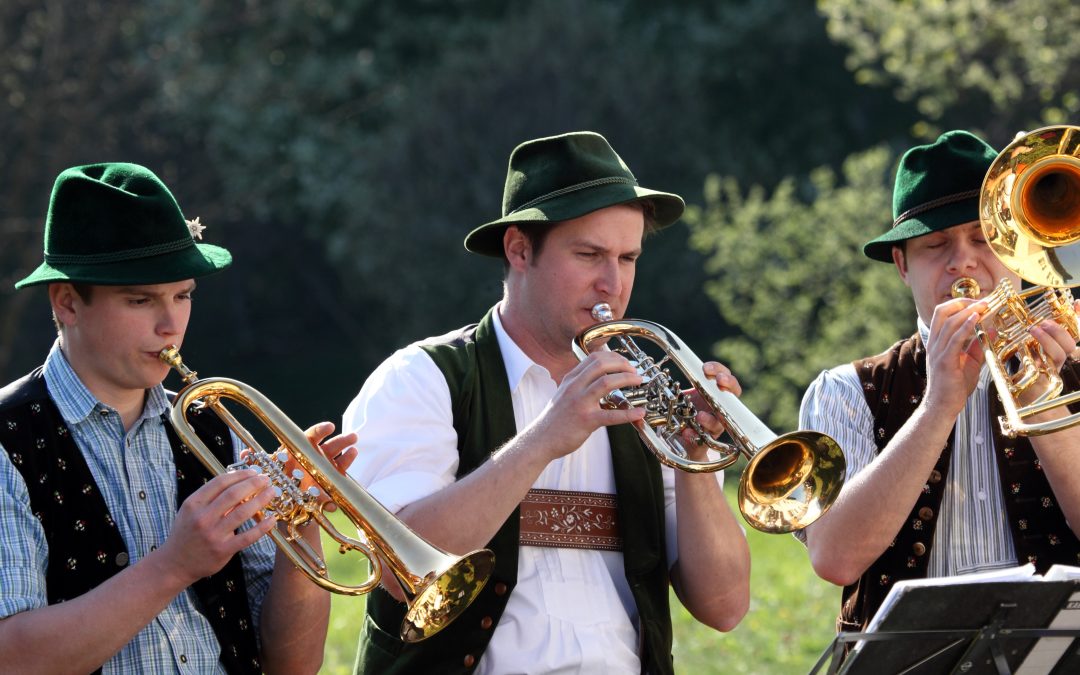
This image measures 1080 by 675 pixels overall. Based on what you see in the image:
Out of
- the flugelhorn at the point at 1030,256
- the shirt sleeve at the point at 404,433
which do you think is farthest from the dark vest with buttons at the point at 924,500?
the shirt sleeve at the point at 404,433

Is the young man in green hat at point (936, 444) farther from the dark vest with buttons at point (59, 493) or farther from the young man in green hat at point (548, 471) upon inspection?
the dark vest with buttons at point (59, 493)

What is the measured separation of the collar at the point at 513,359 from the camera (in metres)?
4.04

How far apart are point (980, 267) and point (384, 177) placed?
1576 centimetres

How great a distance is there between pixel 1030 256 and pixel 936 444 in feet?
1.74

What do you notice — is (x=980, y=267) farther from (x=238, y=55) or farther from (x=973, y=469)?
(x=238, y=55)

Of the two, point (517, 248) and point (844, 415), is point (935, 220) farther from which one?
point (517, 248)

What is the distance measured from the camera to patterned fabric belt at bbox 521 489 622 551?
390 centimetres

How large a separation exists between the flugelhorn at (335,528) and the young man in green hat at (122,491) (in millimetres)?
67

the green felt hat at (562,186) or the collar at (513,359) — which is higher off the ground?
the green felt hat at (562,186)

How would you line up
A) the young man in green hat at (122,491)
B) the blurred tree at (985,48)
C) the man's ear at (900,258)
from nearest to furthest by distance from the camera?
1. the young man in green hat at (122,491)
2. the man's ear at (900,258)
3. the blurred tree at (985,48)

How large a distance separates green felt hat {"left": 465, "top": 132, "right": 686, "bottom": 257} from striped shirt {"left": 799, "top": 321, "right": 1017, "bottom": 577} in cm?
71

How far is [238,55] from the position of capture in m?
19.5

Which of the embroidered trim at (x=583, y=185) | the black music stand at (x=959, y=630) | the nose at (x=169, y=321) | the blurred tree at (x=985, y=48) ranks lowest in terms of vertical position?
the black music stand at (x=959, y=630)

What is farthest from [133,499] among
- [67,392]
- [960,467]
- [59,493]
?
[960,467]
